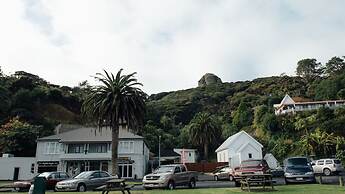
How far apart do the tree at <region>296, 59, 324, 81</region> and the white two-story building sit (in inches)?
4144

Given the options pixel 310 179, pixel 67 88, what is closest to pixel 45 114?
pixel 67 88

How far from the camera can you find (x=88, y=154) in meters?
53.6

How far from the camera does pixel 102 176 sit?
86.0 ft

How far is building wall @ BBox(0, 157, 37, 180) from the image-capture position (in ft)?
171

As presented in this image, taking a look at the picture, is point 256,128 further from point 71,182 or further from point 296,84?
point 71,182

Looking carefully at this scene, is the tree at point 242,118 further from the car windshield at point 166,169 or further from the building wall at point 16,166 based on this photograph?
the car windshield at point 166,169

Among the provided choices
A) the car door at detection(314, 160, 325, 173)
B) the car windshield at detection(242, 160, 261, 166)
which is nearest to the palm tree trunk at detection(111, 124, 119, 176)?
the car windshield at detection(242, 160, 261, 166)

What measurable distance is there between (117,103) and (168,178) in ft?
66.6

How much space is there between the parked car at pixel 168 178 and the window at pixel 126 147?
99.8 feet

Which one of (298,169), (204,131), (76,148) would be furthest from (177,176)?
(204,131)

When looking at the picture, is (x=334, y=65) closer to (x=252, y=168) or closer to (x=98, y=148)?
(x=98, y=148)

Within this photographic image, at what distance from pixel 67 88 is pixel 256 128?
58206 millimetres

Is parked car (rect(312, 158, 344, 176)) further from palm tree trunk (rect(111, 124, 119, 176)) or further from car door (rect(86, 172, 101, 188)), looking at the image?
car door (rect(86, 172, 101, 188))

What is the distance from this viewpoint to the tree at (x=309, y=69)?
464 ft
